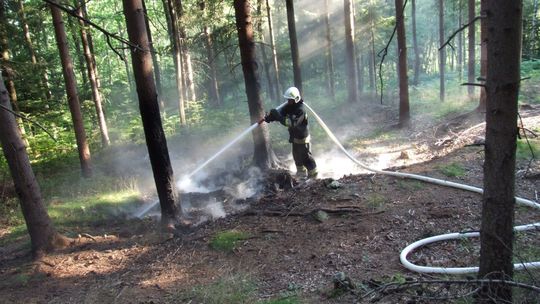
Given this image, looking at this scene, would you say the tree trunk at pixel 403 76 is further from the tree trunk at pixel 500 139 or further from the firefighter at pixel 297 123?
the tree trunk at pixel 500 139

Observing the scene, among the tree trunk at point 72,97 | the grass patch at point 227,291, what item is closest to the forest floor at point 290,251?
the grass patch at point 227,291

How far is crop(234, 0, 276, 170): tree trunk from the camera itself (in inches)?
387

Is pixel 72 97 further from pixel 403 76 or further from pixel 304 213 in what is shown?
pixel 403 76

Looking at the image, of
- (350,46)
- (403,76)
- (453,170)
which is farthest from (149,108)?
(350,46)

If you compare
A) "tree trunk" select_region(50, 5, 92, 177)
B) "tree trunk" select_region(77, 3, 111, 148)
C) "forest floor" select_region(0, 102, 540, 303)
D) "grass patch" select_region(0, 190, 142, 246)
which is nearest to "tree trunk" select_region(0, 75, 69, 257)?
"forest floor" select_region(0, 102, 540, 303)

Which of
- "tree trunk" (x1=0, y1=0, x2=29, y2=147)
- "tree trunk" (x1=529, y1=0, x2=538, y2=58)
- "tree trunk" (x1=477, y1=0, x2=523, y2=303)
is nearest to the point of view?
"tree trunk" (x1=477, y1=0, x2=523, y2=303)

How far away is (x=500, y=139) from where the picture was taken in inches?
122

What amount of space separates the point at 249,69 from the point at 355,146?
21.9 feet

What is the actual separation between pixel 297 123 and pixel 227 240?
4047mm

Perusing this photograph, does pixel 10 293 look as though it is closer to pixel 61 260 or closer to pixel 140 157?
pixel 61 260

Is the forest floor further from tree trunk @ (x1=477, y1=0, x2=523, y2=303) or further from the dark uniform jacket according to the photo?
the dark uniform jacket

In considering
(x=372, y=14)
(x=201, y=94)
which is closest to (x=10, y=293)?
(x=372, y=14)

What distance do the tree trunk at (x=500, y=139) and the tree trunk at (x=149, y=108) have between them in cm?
551

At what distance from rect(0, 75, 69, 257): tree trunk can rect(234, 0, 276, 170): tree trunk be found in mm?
5265
